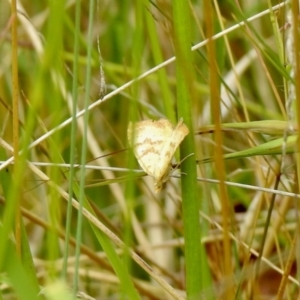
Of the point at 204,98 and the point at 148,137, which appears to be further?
the point at 204,98

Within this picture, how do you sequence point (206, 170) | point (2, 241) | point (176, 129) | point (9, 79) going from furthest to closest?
1. point (9, 79)
2. point (206, 170)
3. point (176, 129)
4. point (2, 241)

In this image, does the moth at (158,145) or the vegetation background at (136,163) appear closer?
the vegetation background at (136,163)

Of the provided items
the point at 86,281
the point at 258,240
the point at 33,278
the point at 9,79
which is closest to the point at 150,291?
the point at 86,281

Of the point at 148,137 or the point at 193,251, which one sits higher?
the point at 148,137

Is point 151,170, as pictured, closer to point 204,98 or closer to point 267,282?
point 267,282
